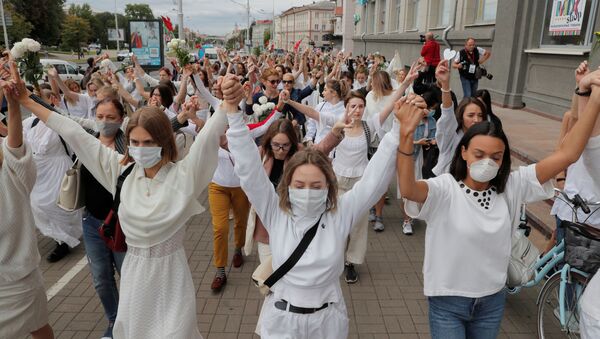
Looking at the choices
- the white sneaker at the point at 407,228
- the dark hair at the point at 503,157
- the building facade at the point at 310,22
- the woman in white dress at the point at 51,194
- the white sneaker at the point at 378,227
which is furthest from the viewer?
the building facade at the point at 310,22

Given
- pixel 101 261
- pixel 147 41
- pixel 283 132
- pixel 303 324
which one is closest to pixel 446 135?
pixel 283 132

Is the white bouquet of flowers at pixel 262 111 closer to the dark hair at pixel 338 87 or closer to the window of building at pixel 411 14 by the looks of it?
the dark hair at pixel 338 87

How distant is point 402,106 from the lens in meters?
2.09

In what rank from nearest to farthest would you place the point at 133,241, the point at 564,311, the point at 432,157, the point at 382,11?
the point at 133,241
the point at 564,311
the point at 432,157
the point at 382,11

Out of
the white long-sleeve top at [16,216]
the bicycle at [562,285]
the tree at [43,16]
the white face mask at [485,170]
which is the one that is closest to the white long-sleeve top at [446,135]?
the bicycle at [562,285]

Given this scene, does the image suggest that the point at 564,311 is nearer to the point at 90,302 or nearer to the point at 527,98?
the point at 90,302

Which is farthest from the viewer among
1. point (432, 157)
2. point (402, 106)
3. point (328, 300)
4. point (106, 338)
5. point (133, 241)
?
point (432, 157)

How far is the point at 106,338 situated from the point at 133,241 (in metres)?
1.45

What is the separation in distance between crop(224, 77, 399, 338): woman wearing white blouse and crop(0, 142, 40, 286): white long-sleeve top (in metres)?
1.46

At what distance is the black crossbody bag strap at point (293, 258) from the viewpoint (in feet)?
7.29

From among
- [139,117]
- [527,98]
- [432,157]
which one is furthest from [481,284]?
[527,98]

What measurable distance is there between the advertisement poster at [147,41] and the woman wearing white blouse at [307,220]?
17.0 meters

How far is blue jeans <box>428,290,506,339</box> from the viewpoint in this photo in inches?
93.5

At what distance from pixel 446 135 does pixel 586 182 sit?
1.35 meters
